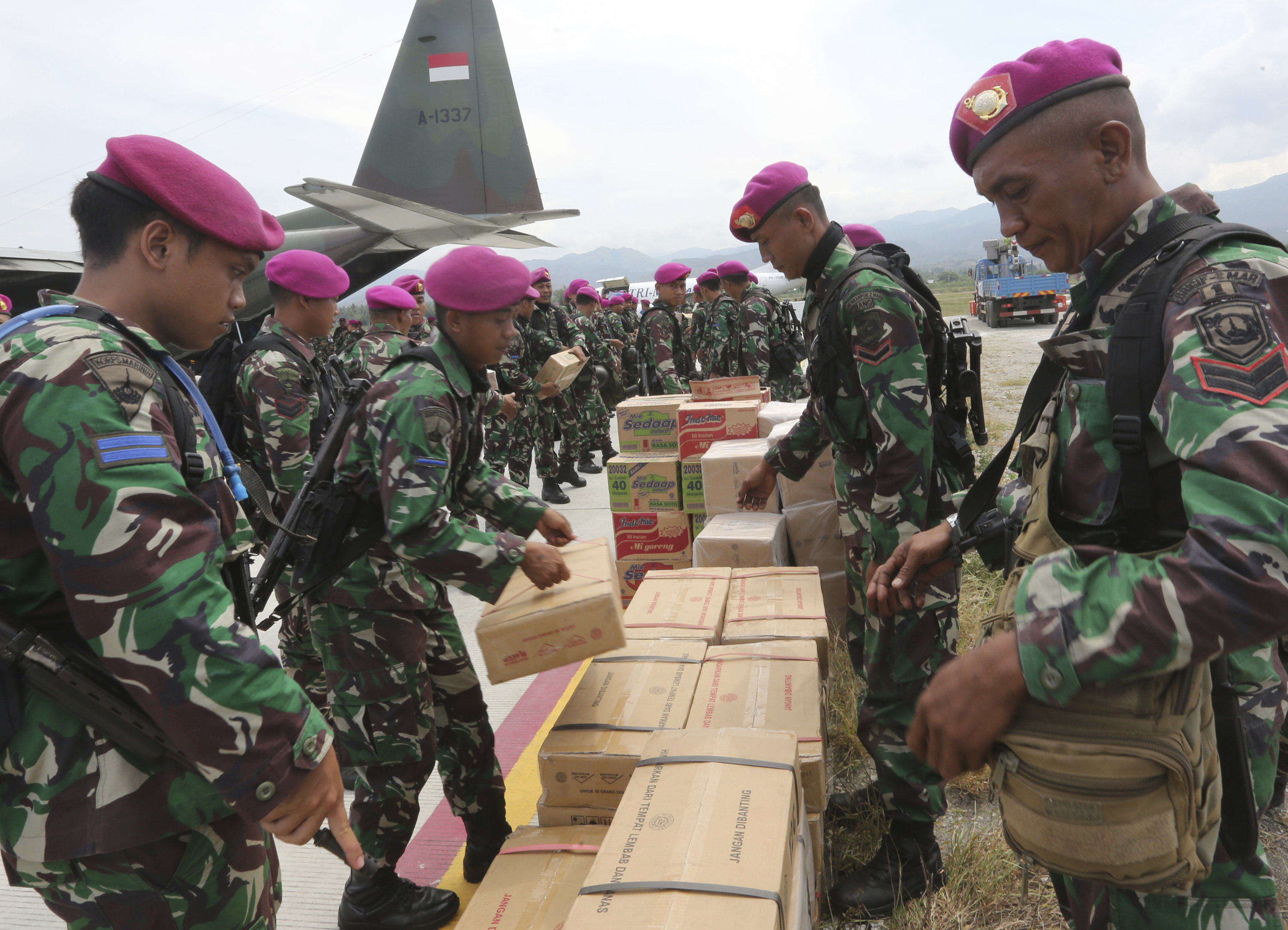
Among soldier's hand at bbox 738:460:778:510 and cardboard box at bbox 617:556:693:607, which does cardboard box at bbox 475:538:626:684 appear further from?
cardboard box at bbox 617:556:693:607

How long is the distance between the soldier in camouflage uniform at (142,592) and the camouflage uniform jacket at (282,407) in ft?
5.77

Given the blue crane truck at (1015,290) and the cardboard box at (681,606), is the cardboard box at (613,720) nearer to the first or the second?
the cardboard box at (681,606)

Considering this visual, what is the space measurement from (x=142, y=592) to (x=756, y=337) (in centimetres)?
661

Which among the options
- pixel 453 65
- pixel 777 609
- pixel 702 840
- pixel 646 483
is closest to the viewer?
pixel 702 840

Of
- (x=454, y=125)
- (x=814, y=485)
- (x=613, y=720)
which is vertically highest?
(x=454, y=125)

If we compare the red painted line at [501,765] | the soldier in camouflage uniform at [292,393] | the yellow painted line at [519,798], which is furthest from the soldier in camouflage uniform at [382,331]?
the yellow painted line at [519,798]

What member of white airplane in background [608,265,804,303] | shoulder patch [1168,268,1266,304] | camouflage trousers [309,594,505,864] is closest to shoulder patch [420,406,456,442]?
camouflage trousers [309,594,505,864]

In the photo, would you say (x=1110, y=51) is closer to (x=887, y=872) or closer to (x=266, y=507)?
(x=887, y=872)

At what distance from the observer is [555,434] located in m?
8.07

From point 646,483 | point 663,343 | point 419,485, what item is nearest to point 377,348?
point 646,483

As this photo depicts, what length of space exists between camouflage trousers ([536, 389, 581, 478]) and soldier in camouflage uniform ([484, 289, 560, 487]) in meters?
0.10

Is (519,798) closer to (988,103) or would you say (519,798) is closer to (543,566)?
(543,566)

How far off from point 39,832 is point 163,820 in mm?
170

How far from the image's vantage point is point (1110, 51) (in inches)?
47.4
